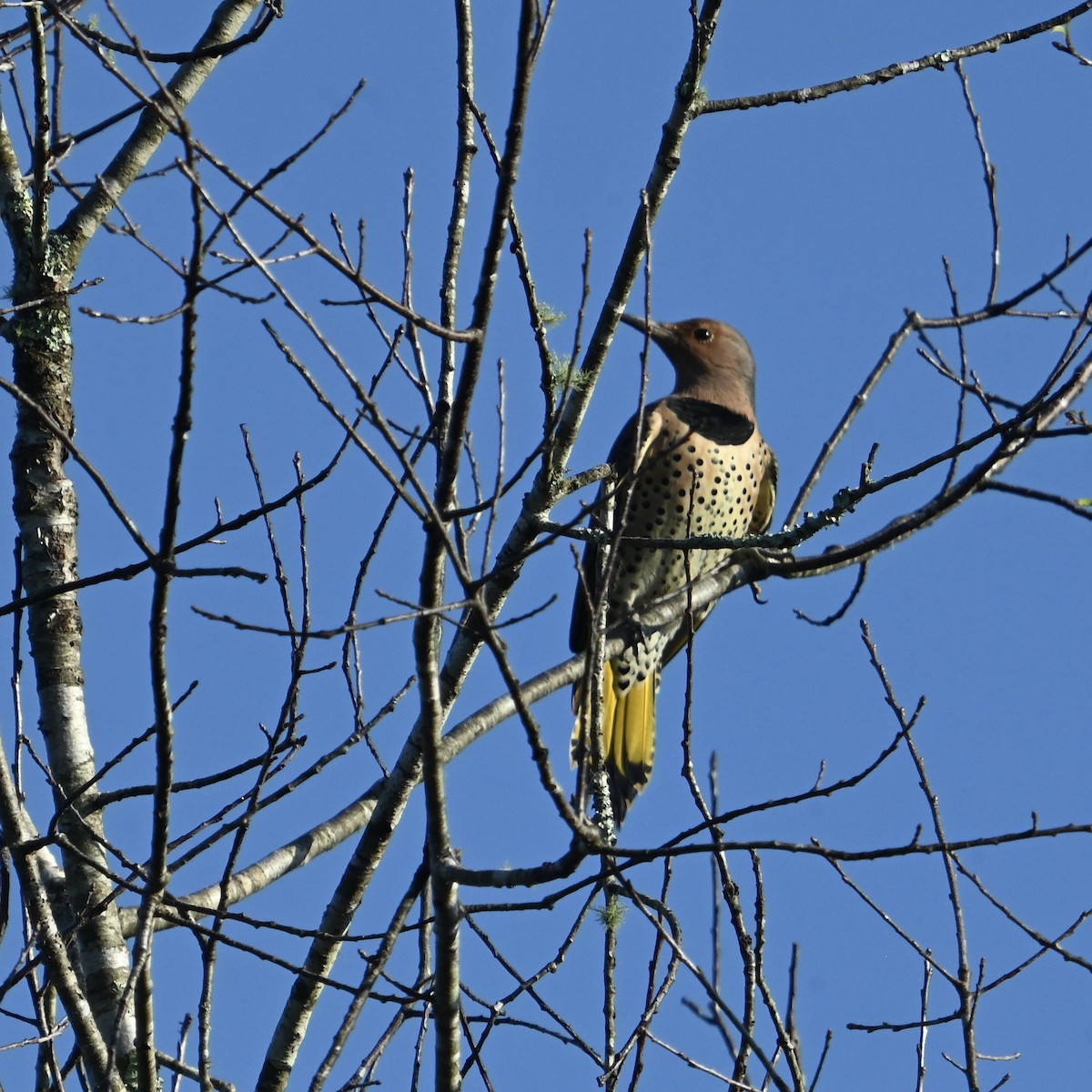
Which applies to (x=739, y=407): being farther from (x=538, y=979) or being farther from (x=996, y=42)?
(x=538, y=979)

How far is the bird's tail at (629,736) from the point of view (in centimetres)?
632

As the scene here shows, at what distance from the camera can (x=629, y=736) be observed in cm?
640

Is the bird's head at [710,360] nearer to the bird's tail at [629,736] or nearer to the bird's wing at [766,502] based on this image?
the bird's wing at [766,502]

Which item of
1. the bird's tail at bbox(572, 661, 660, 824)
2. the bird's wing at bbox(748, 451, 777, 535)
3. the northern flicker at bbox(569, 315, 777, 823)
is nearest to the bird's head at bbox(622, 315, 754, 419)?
the northern flicker at bbox(569, 315, 777, 823)

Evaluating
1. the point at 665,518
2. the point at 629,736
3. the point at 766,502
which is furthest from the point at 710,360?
the point at 629,736

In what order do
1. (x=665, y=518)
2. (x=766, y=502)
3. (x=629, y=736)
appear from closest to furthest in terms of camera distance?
1. (x=629, y=736)
2. (x=665, y=518)
3. (x=766, y=502)

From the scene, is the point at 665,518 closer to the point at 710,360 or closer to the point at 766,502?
the point at 766,502

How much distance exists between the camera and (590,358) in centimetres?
349

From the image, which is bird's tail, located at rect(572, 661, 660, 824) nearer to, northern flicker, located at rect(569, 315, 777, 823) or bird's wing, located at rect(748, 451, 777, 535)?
northern flicker, located at rect(569, 315, 777, 823)

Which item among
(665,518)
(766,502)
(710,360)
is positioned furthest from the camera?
(710,360)

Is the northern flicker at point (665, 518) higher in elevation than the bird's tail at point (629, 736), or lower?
higher

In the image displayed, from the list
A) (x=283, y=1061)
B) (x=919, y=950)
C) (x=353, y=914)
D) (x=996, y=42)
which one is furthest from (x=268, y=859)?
(x=996, y=42)

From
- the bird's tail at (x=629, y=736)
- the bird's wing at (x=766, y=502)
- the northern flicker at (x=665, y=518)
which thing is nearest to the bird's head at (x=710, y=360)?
the northern flicker at (x=665, y=518)

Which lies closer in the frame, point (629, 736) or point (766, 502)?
point (629, 736)
